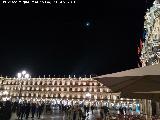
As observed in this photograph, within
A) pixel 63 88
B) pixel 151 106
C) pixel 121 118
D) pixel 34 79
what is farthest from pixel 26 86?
pixel 121 118

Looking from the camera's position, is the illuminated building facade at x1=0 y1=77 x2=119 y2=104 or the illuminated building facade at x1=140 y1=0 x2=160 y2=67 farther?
the illuminated building facade at x1=0 y1=77 x2=119 y2=104

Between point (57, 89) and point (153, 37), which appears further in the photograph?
point (57, 89)

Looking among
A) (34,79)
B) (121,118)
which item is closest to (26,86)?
(34,79)

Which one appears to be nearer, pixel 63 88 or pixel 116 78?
pixel 116 78

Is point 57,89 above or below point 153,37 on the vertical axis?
below

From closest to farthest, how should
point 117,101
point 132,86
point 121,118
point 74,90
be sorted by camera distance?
1. point 132,86
2. point 121,118
3. point 117,101
4. point 74,90

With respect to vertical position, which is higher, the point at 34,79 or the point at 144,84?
the point at 34,79

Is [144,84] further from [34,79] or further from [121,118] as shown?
[34,79]

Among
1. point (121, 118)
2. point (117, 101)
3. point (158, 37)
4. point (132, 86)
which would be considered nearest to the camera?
point (132, 86)

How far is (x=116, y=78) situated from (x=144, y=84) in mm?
694

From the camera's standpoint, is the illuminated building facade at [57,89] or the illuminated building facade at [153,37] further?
the illuminated building facade at [57,89]

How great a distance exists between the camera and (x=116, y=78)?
6641 millimetres

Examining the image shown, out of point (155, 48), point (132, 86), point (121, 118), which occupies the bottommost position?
point (121, 118)

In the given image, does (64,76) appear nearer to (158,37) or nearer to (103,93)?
(103,93)
